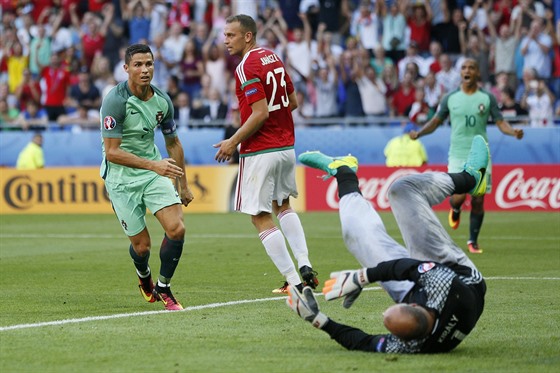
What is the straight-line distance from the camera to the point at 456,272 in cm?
786

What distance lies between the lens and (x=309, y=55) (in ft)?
86.1

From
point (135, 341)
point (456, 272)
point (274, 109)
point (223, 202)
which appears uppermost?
point (274, 109)

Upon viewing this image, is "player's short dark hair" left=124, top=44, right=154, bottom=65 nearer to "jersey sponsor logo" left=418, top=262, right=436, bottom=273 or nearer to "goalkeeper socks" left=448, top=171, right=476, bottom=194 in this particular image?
"goalkeeper socks" left=448, top=171, right=476, bottom=194

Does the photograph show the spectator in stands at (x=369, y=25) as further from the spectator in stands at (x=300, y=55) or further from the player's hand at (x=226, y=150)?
the player's hand at (x=226, y=150)

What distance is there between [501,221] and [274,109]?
37.4 feet

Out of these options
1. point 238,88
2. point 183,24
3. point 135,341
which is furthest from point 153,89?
point 183,24

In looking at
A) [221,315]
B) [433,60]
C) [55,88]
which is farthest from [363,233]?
[55,88]

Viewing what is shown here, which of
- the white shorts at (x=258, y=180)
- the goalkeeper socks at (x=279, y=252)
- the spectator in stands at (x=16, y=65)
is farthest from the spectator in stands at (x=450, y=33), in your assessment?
the goalkeeper socks at (x=279, y=252)

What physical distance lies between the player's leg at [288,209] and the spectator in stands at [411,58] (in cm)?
1474

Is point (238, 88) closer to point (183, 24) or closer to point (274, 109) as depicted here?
point (274, 109)

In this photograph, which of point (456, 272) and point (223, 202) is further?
point (223, 202)

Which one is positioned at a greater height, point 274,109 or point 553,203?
point 274,109

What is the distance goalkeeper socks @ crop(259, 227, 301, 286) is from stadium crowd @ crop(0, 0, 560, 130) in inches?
485

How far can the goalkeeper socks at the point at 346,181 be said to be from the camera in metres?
8.15
